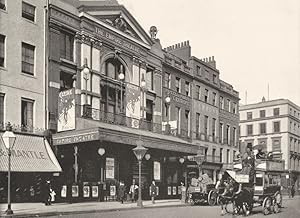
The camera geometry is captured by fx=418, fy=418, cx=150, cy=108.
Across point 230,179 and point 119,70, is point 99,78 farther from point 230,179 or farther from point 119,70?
point 230,179

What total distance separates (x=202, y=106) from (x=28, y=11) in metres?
17.9

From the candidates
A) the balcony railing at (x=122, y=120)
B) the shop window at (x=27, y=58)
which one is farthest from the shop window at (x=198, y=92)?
the shop window at (x=27, y=58)

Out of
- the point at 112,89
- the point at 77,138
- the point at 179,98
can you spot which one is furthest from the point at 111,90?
the point at 179,98

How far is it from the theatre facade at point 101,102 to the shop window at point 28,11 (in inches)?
40.9

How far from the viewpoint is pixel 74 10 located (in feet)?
66.0

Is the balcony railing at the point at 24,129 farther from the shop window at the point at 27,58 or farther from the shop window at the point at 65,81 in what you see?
the shop window at the point at 65,81

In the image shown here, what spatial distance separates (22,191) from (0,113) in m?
3.15

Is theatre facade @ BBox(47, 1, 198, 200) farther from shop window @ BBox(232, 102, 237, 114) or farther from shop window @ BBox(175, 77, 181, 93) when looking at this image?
shop window @ BBox(232, 102, 237, 114)

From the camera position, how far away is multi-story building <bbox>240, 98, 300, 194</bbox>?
26.1 m

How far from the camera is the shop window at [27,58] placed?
17297 mm

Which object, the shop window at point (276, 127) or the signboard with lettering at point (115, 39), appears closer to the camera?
the signboard with lettering at point (115, 39)

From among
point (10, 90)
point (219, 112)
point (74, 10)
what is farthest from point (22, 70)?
point (219, 112)

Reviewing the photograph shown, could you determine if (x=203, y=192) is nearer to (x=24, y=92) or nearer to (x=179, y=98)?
(x=24, y=92)

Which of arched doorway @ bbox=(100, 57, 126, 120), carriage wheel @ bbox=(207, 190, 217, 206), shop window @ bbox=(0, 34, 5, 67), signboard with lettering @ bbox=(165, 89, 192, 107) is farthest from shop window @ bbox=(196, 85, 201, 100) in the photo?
shop window @ bbox=(0, 34, 5, 67)
